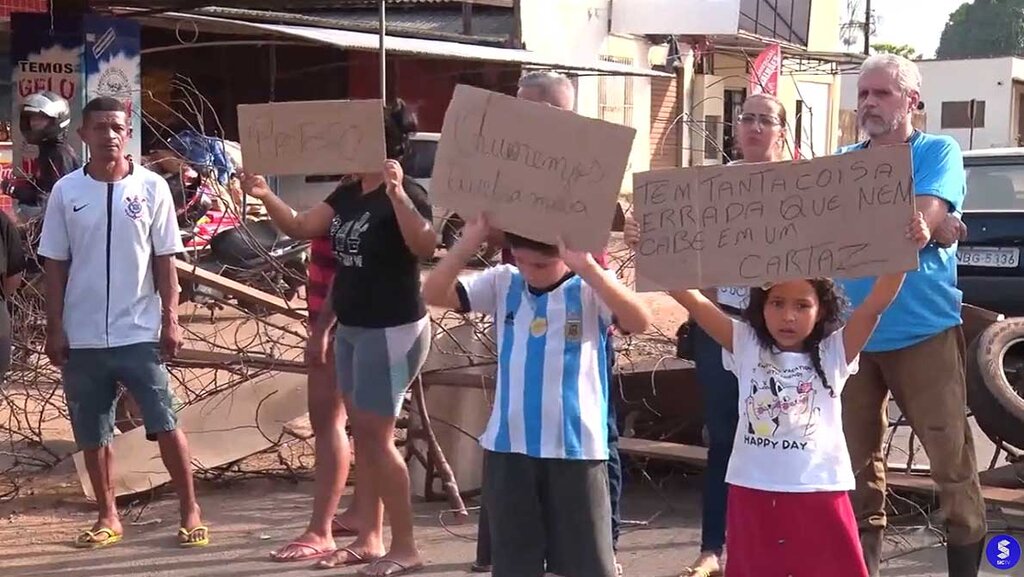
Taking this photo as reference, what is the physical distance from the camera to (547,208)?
148 inches

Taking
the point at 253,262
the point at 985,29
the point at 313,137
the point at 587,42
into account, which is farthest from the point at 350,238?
the point at 985,29

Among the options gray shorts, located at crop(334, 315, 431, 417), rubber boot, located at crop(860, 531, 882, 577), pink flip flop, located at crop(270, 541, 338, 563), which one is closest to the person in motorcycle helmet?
pink flip flop, located at crop(270, 541, 338, 563)

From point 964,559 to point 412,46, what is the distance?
1391cm

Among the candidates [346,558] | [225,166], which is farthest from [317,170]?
[225,166]

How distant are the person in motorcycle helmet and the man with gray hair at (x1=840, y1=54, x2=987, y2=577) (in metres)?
Result: 5.52

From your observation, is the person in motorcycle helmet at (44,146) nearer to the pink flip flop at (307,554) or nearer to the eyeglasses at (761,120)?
Answer: the pink flip flop at (307,554)

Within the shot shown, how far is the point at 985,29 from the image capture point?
93.6 metres

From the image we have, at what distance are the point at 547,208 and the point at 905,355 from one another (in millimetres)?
1476

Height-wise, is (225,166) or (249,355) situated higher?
(225,166)

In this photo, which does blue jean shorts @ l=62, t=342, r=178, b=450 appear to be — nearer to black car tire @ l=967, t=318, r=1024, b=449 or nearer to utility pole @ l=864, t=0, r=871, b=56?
black car tire @ l=967, t=318, r=1024, b=449

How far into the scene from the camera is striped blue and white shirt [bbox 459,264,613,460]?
3.86 m

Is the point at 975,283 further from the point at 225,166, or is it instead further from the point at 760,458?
the point at 760,458

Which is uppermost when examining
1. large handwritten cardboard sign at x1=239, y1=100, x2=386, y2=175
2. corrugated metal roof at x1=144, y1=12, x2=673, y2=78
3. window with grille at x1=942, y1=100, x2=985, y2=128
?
window with grille at x1=942, y1=100, x2=985, y2=128

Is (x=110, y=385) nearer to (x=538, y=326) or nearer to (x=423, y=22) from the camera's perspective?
(x=538, y=326)
